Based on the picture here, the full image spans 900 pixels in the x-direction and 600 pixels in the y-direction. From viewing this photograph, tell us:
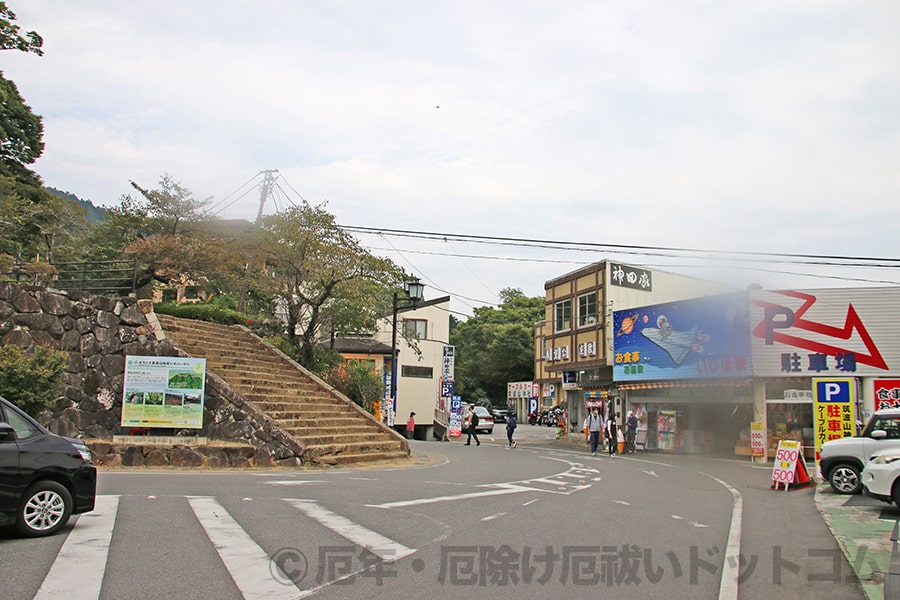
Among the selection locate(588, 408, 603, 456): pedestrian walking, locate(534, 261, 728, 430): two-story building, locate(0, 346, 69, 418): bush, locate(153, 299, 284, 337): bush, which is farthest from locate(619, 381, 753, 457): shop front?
locate(0, 346, 69, 418): bush

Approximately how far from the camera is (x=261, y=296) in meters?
38.1

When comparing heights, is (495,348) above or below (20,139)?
below

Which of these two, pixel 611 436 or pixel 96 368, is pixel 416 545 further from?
pixel 611 436

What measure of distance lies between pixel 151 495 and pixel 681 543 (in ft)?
25.9

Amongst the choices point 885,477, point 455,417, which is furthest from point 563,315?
point 885,477

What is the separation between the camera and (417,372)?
44656 mm

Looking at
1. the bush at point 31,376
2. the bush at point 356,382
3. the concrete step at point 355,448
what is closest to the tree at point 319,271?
the bush at point 356,382

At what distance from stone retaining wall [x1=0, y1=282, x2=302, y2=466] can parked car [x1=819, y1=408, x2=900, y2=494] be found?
11.8 metres

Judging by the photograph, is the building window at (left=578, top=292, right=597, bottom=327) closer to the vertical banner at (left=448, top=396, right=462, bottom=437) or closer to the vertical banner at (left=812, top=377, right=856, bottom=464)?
the vertical banner at (left=448, top=396, right=462, bottom=437)

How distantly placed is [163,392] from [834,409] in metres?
17.1

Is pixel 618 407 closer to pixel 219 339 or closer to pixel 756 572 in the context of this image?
pixel 219 339

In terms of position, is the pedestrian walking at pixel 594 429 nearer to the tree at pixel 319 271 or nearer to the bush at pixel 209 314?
the tree at pixel 319 271

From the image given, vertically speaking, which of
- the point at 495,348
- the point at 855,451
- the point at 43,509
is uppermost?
the point at 495,348

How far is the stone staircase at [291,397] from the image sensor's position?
733 inches
